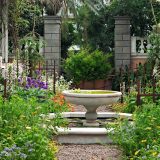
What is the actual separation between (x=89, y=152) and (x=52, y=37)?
1078 centimetres

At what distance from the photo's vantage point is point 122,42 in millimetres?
18047

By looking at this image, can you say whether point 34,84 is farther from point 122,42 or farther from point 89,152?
point 122,42

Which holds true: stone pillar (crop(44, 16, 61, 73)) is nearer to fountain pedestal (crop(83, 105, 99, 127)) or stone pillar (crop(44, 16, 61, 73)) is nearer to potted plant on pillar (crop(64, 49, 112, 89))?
potted plant on pillar (crop(64, 49, 112, 89))

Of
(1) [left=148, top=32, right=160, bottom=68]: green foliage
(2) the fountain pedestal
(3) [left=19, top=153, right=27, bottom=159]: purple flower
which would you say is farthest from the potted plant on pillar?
(3) [left=19, top=153, right=27, bottom=159]: purple flower

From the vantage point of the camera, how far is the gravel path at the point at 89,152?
727 centimetres

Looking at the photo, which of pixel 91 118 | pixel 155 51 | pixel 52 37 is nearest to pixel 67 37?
pixel 52 37

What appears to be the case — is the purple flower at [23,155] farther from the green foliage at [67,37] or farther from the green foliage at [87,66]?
the green foliage at [67,37]

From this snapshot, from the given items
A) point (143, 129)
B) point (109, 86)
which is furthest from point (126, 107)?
point (109, 86)

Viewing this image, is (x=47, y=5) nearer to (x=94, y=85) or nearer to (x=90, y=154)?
(x=94, y=85)

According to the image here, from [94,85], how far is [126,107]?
5251mm

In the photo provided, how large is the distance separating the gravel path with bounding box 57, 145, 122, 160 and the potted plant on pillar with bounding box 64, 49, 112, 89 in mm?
8340

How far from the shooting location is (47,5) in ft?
60.1

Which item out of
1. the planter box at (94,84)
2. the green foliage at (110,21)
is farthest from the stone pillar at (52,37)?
the planter box at (94,84)

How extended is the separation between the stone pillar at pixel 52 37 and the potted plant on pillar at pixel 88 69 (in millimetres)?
1471
